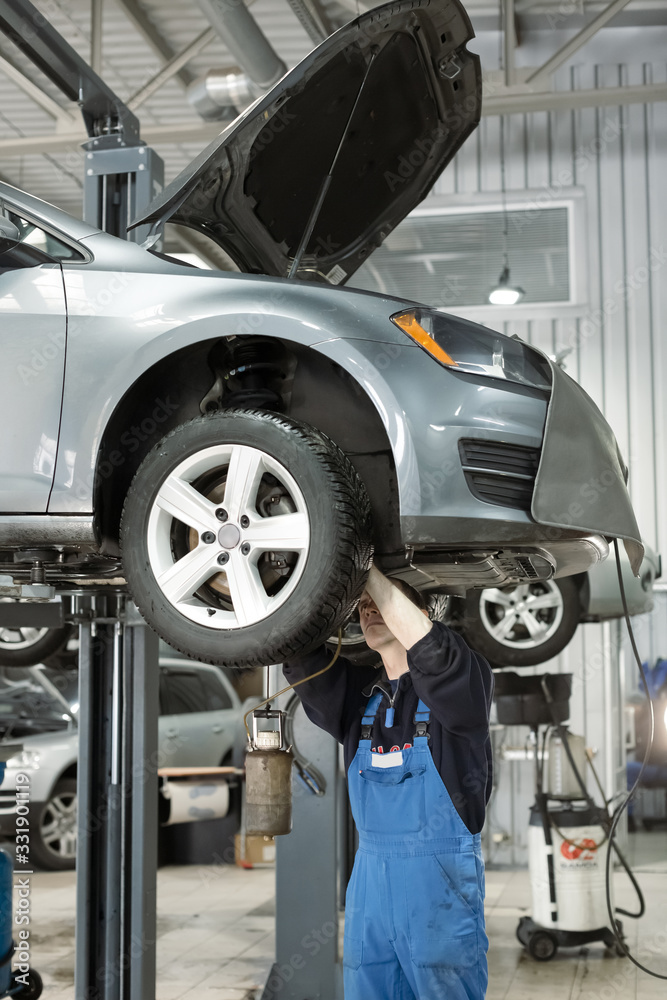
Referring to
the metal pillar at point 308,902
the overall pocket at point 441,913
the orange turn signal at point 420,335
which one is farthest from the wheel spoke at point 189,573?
the metal pillar at point 308,902

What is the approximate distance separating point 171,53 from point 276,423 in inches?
266

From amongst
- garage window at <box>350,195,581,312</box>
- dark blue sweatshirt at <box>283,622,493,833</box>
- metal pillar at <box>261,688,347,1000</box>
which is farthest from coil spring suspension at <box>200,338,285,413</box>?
garage window at <box>350,195,581,312</box>

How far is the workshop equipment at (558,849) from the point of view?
16.9ft

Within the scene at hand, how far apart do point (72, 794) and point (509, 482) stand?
5966 mm

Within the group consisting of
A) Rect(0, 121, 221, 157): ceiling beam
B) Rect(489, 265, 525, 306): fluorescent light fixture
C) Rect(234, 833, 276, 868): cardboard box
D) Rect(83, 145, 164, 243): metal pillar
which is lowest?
Rect(234, 833, 276, 868): cardboard box

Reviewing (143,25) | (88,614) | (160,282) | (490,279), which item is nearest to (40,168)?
(143,25)

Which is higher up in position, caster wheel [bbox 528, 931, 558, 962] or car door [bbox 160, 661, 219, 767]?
car door [bbox 160, 661, 219, 767]

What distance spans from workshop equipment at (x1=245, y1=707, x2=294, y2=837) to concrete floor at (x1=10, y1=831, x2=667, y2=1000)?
2.74 meters

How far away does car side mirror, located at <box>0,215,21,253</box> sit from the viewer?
2334mm

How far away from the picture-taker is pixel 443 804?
2500 mm

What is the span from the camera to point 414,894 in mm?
2420

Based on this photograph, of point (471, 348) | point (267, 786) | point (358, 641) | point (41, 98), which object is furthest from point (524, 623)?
point (41, 98)

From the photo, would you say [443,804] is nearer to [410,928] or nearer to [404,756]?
[404,756]

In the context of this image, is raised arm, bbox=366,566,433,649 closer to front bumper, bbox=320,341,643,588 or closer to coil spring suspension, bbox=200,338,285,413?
front bumper, bbox=320,341,643,588
